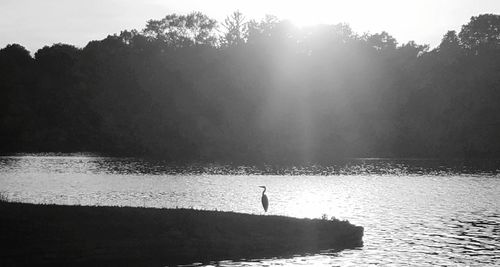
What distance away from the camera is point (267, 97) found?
152 metres

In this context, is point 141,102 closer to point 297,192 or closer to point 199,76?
point 199,76

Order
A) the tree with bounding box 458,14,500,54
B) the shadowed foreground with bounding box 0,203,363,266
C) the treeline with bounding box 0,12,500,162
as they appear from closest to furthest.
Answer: the shadowed foreground with bounding box 0,203,363,266, the treeline with bounding box 0,12,500,162, the tree with bounding box 458,14,500,54

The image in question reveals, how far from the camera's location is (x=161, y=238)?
3481 cm

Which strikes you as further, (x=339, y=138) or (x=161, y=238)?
(x=339, y=138)

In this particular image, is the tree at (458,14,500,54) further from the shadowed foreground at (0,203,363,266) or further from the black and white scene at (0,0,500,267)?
the shadowed foreground at (0,203,363,266)

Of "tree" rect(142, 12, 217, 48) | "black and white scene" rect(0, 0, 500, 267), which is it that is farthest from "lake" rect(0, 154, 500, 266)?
"tree" rect(142, 12, 217, 48)

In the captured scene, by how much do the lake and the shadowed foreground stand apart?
5.97ft

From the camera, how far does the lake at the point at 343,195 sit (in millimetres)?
36875

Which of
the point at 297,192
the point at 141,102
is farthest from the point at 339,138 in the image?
the point at 297,192

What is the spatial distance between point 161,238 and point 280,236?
7041mm

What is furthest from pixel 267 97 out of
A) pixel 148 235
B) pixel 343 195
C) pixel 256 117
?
pixel 148 235

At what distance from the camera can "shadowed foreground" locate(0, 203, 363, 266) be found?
3256 cm

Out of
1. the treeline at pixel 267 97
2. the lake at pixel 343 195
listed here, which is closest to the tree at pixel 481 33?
the treeline at pixel 267 97

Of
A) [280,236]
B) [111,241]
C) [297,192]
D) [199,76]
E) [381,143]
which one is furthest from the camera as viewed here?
[199,76]
